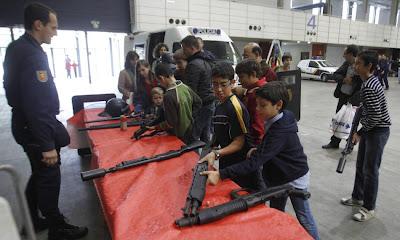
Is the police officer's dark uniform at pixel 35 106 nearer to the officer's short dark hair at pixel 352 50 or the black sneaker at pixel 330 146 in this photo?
the officer's short dark hair at pixel 352 50

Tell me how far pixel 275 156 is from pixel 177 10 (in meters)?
11.3

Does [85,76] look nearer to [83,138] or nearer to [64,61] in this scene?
[64,61]

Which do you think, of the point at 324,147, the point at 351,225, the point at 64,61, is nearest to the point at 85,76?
the point at 64,61

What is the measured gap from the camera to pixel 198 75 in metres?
3.10

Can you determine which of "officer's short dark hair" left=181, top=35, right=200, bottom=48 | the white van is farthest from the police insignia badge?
the white van

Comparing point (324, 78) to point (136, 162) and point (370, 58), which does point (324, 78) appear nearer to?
point (370, 58)

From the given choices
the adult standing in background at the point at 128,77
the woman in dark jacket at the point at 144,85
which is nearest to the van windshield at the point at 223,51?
the adult standing in background at the point at 128,77

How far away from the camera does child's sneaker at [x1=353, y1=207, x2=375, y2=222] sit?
2516mm

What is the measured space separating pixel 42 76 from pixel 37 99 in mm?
161

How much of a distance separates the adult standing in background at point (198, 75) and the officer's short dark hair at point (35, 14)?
1.50m

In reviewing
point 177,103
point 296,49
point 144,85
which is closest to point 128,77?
point 144,85

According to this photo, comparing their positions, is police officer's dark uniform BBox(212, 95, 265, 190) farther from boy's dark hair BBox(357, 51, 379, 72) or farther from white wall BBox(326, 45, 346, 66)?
white wall BBox(326, 45, 346, 66)

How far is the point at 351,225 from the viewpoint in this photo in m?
2.48

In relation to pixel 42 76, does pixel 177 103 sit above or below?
below
